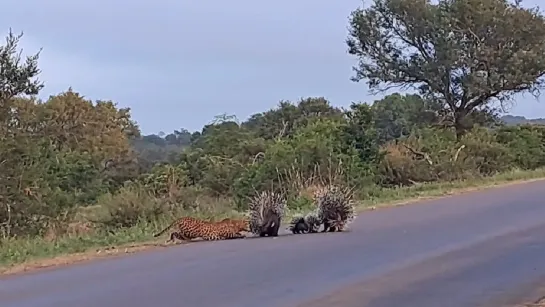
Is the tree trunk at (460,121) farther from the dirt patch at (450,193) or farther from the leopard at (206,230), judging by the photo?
the leopard at (206,230)

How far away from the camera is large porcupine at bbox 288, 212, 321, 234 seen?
1575cm

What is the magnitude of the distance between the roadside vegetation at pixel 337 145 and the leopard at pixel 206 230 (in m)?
0.86

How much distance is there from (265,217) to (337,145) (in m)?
14.2

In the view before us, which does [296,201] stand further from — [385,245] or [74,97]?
[74,97]

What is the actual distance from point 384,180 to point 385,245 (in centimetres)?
1699

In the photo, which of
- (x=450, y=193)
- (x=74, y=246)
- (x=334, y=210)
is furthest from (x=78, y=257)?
(x=450, y=193)

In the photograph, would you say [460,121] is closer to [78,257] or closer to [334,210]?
[334,210]

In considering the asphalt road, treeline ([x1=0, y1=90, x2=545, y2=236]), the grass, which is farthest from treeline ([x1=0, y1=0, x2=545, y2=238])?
the asphalt road

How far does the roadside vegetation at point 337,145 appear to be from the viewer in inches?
798

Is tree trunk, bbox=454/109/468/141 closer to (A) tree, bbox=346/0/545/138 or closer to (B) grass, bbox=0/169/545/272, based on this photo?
(A) tree, bbox=346/0/545/138

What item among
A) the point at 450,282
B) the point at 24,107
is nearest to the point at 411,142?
the point at 24,107

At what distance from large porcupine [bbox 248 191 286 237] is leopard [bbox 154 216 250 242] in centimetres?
23

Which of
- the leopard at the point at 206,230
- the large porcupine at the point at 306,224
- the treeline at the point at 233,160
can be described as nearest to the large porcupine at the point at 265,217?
the leopard at the point at 206,230

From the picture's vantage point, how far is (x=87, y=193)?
29.3 metres
